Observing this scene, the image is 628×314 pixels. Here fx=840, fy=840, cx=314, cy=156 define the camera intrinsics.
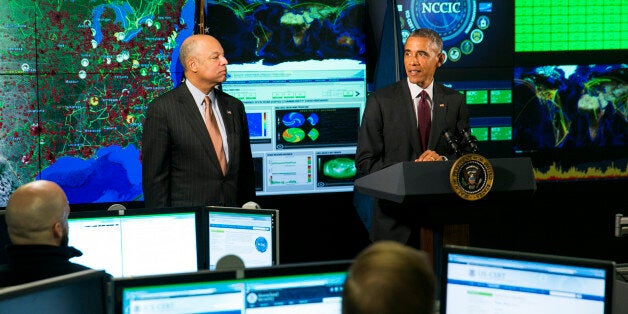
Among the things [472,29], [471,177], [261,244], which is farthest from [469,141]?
[472,29]

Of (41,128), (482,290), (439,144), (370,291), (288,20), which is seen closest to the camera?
(370,291)

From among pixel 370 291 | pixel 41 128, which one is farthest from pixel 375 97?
pixel 370 291

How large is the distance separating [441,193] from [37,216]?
157 centimetres

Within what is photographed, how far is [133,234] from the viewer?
303cm

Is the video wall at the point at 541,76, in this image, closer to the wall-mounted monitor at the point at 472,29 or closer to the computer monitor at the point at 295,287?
the wall-mounted monitor at the point at 472,29

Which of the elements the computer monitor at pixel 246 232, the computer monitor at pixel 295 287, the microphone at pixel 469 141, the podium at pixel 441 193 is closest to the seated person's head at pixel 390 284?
the computer monitor at pixel 295 287

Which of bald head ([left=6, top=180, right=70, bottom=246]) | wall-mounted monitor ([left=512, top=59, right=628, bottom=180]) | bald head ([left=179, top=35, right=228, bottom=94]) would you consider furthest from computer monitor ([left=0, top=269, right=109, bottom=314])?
wall-mounted monitor ([left=512, top=59, right=628, bottom=180])

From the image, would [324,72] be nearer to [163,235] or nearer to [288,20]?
[288,20]

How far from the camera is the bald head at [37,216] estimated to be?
233 cm

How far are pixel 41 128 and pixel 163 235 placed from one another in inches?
103

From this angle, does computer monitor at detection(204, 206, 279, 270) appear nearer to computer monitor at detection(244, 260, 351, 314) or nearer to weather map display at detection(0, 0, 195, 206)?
computer monitor at detection(244, 260, 351, 314)

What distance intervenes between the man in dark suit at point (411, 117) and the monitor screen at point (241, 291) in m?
1.93

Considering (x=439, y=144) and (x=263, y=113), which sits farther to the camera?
(x=263, y=113)

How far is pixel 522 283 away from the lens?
7.02 ft
